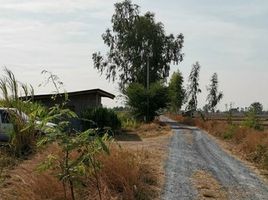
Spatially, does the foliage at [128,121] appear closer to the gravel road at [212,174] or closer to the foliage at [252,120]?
the foliage at [252,120]

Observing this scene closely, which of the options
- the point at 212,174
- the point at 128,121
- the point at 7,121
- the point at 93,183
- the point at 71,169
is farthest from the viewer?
the point at 128,121

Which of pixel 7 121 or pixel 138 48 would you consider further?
pixel 138 48

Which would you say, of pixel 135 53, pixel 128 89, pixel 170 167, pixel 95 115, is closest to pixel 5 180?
pixel 170 167

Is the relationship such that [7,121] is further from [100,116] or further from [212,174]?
[100,116]

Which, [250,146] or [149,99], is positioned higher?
[149,99]

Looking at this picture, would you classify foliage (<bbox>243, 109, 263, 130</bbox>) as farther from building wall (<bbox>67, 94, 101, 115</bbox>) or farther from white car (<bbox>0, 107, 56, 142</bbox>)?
white car (<bbox>0, 107, 56, 142</bbox>)

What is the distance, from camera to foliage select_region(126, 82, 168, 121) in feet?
162

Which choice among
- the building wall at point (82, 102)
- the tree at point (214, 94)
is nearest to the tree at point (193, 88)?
the tree at point (214, 94)

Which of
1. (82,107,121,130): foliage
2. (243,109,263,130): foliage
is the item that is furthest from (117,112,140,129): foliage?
(243,109,263,130): foliage

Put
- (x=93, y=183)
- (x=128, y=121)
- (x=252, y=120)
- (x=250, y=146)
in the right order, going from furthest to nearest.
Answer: (x=128, y=121)
(x=252, y=120)
(x=250, y=146)
(x=93, y=183)

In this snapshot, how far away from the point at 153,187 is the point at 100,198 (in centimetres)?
307

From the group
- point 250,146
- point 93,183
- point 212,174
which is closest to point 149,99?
point 250,146

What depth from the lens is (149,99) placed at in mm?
49656

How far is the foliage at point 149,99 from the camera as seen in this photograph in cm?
4944
